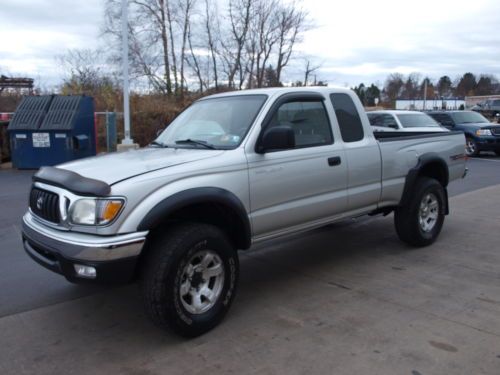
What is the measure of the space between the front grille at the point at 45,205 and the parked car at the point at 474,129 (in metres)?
15.9

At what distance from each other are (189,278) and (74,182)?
1083mm

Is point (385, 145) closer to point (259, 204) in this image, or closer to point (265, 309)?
point (259, 204)

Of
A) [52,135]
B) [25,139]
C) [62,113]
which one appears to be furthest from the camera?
[62,113]

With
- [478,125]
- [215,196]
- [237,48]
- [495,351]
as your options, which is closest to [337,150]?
[215,196]

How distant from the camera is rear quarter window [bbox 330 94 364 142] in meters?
5.00

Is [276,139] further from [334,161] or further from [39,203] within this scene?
[39,203]

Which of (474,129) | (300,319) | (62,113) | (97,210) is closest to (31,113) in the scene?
(62,113)

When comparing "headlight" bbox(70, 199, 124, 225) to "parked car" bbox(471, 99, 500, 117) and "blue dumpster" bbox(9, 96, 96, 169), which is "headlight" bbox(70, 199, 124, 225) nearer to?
"blue dumpster" bbox(9, 96, 96, 169)

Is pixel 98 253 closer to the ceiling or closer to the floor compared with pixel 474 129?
closer to the floor

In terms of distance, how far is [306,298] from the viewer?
4.41m

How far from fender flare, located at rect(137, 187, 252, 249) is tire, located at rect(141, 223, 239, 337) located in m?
0.19

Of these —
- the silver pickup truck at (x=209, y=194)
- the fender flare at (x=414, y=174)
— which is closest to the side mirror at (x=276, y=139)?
the silver pickup truck at (x=209, y=194)

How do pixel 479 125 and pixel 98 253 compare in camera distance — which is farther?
pixel 479 125

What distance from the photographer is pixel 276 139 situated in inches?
157
